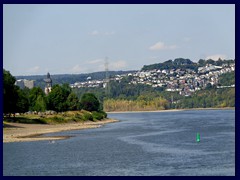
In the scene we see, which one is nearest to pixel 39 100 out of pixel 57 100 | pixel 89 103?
pixel 57 100

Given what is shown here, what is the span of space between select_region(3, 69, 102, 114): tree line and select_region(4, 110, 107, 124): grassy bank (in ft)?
5.57

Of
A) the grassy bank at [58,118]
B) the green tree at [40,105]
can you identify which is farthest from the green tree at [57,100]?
the green tree at [40,105]

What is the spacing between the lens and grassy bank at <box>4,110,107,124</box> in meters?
125

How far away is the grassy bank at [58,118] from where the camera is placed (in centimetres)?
12503

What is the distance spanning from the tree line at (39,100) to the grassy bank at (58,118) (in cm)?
170

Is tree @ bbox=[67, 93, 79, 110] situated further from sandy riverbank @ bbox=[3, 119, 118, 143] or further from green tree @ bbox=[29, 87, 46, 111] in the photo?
sandy riverbank @ bbox=[3, 119, 118, 143]

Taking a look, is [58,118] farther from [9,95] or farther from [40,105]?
[9,95]

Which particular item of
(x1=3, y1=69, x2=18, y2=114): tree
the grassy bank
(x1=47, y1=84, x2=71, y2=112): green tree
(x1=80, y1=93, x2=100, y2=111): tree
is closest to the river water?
(x1=3, y1=69, x2=18, y2=114): tree

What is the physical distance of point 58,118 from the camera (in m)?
142

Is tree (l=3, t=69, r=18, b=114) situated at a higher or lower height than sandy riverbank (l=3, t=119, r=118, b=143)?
higher

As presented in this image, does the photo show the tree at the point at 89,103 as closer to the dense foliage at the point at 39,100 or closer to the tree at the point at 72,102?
the dense foliage at the point at 39,100

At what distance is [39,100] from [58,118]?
23.8ft

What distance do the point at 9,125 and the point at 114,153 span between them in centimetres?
4640
